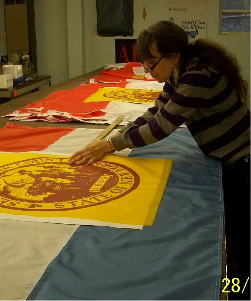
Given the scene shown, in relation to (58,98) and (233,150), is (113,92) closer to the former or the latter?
(58,98)

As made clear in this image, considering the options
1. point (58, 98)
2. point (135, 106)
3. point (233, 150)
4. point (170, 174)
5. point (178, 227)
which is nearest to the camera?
point (178, 227)

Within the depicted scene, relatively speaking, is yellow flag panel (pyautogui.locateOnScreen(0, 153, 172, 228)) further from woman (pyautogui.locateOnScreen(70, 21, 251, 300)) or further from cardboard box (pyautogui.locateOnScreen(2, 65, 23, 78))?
cardboard box (pyautogui.locateOnScreen(2, 65, 23, 78))

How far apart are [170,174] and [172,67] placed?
0.39m

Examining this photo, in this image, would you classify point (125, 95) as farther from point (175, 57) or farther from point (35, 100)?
point (175, 57)

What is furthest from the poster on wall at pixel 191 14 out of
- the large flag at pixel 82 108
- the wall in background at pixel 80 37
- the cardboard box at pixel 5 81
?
the large flag at pixel 82 108

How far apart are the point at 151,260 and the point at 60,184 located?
47 cm

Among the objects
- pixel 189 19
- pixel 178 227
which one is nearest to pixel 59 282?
pixel 178 227

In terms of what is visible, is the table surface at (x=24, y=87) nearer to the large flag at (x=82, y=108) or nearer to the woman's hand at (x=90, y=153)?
the large flag at (x=82, y=108)

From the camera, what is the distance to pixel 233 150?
1.46 m

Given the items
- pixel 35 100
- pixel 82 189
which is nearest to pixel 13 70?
pixel 35 100

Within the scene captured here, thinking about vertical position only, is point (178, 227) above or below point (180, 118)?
below

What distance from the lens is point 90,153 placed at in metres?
1.44

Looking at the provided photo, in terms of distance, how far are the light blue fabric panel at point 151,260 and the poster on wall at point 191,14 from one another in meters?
4.20

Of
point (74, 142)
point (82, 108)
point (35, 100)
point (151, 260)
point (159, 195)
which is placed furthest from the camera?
point (35, 100)
